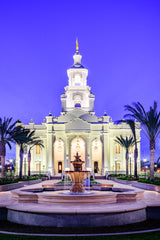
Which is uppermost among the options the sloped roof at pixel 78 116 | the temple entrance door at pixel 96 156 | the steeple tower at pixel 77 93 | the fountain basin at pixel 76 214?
the steeple tower at pixel 77 93

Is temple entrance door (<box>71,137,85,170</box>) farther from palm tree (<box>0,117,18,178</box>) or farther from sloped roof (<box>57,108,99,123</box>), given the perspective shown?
palm tree (<box>0,117,18,178</box>)

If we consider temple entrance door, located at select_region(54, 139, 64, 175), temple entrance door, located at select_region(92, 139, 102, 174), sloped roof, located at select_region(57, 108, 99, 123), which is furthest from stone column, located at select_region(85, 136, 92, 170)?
temple entrance door, located at select_region(54, 139, 64, 175)

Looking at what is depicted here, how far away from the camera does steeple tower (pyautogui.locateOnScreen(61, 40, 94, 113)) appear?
62656 millimetres

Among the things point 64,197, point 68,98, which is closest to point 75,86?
point 68,98

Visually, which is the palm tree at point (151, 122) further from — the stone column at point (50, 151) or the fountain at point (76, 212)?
the stone column at point (50, 151)

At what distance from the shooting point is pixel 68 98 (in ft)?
208

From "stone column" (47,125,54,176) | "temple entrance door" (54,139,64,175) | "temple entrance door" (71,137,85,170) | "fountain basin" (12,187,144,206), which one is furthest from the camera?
"temple entrance door" (54,139,64,175)

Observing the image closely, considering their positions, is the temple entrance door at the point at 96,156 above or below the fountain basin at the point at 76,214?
above

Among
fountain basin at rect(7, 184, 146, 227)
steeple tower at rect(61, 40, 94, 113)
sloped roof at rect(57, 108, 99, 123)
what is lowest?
fountain basin at rect(7, 184, 146, 227)

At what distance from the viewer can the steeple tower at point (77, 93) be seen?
206 feet

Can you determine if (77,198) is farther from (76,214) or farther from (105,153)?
(105,153)

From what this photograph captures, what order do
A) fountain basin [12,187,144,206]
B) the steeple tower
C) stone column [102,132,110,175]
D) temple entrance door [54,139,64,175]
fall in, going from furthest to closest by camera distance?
the steeple tower, temple entrance door [54,139,64,175], stone column [102,132,110,175], fountain basin [12,187,144,206]

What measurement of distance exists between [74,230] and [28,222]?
2.05 metres

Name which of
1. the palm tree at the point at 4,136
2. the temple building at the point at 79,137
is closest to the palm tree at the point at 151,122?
the palm tree at the point at 4,136
